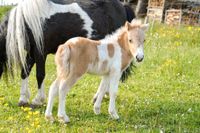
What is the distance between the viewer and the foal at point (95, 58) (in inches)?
251

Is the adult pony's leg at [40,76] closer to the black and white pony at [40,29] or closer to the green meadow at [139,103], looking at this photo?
the black and white pony at [40,29]

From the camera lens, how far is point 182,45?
13.9 metres

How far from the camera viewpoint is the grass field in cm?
642

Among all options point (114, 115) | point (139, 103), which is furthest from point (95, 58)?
point (139, 103)

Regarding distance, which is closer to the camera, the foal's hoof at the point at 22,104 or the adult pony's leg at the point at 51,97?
the adult pony's leg at the point at 51,97

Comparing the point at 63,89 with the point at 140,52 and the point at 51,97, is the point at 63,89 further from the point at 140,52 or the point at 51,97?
the point at 140,52

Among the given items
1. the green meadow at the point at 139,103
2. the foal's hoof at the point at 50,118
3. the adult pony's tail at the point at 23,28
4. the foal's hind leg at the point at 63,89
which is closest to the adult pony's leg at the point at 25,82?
the green meadow at the point at 139,103

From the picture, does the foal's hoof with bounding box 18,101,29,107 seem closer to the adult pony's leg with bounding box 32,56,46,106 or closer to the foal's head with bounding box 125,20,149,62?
the adult pony's leg with bounding box 32,56,46,106

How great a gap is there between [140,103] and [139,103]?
0.02 meters

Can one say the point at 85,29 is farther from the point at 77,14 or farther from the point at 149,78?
the point at 149,78

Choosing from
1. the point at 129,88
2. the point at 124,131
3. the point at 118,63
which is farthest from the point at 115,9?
the point at 124,131

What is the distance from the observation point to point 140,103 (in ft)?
25.5

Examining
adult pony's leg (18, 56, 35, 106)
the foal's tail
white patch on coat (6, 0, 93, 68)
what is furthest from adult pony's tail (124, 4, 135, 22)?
the foal's tail

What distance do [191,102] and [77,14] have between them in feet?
7.80
